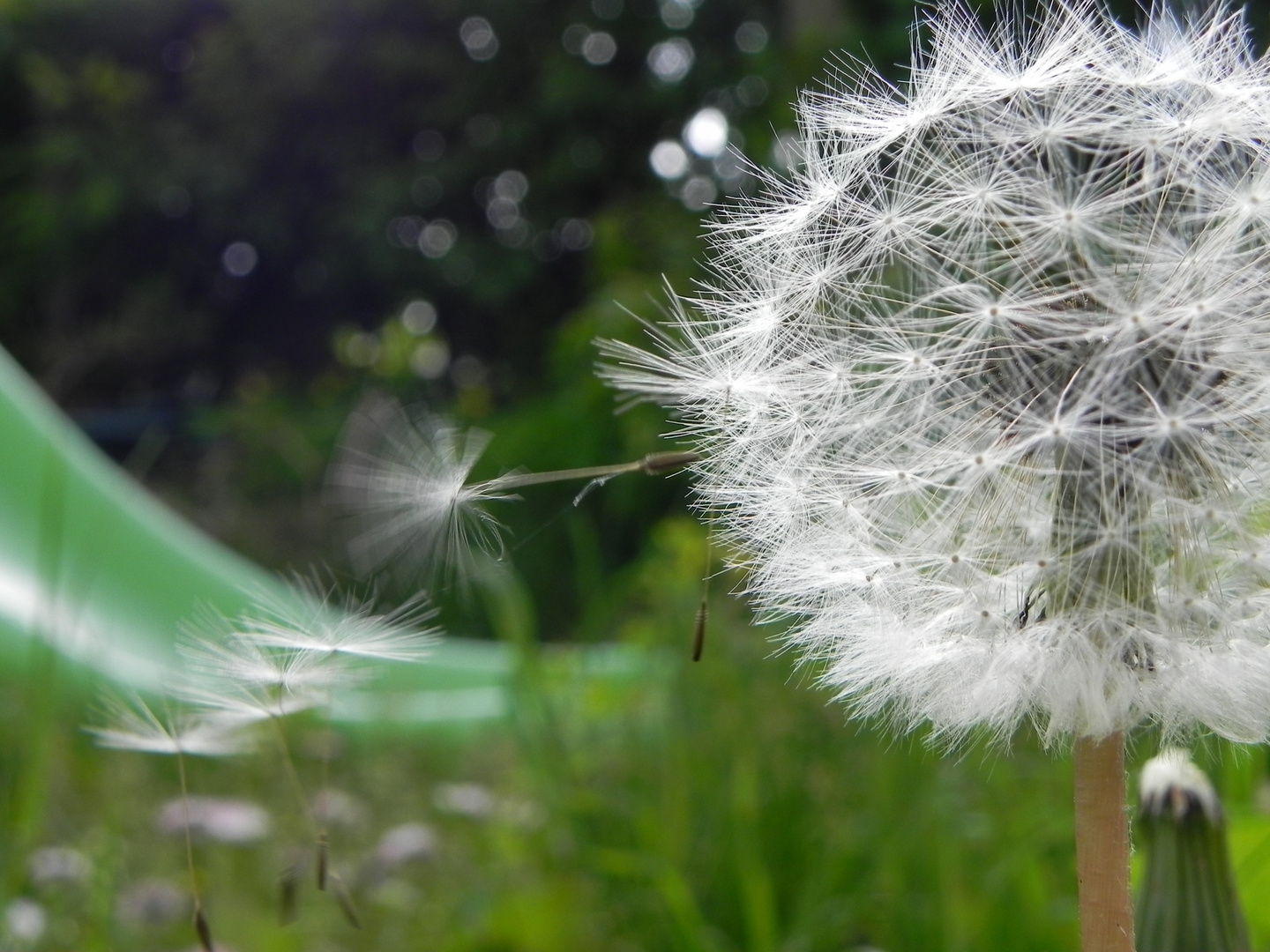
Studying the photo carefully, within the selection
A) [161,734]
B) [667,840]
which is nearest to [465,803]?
[667,840]

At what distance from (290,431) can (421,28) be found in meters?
6.64

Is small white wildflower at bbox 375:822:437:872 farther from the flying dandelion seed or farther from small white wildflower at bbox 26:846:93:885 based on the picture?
the flying dandelion seed

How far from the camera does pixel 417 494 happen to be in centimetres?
67

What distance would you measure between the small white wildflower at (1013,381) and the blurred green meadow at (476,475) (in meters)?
0.08

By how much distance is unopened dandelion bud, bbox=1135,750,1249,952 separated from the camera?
69cm

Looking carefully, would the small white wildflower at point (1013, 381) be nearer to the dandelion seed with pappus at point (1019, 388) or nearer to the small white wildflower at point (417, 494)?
the dandelion seed with pappus at point (1019, 388)

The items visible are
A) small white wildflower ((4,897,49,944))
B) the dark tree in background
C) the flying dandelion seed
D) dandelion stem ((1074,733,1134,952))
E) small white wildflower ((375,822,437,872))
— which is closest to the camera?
dandelion stem ((1074,733,1134,952))

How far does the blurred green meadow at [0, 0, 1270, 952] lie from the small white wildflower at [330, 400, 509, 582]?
28 millimetres

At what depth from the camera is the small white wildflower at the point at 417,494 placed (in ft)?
1.99

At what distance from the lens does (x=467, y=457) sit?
0.62 metres

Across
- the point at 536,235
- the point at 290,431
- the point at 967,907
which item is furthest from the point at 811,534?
the point at 536,235

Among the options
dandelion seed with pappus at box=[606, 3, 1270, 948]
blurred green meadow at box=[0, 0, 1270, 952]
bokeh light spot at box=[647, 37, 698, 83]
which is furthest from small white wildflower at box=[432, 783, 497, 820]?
bokeh light spot at box=[647, 37, 698, 83]

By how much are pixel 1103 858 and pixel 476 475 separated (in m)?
1.24

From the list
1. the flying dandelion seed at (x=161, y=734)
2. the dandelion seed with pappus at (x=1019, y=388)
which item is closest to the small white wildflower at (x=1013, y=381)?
the dandelion seed with pappus at (x=1019, y=388)
